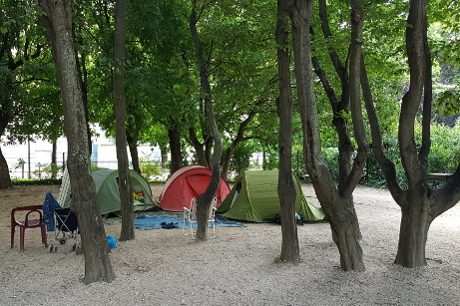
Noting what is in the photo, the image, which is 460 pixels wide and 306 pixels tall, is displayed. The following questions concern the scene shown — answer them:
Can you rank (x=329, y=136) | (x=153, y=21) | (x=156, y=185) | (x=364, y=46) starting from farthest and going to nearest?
(x=156, y=185) → (x=329, y=136) → (x=153, y=21) → (x=364, y=46)

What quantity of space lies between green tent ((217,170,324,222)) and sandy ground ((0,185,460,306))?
5.61 ft

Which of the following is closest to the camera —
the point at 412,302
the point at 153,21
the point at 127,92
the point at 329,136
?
the point at 412,302

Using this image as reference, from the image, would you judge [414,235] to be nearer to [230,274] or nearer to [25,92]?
[230,274]

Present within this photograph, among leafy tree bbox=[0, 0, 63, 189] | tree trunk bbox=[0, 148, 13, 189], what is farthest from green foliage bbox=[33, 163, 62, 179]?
tree trunk bbox=[0, 148, 13, 189]

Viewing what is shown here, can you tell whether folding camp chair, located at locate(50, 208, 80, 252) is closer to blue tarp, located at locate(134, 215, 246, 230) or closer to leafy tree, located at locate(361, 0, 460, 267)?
blue tarp, located at locate(134, 215, 246, 230)

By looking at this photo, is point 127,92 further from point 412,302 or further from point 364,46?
point 412,302

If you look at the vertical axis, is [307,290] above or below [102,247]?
below

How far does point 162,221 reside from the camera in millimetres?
10875

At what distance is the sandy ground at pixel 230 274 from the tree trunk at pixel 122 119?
1.54 ft

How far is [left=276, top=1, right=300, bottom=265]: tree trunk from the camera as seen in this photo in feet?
21.7

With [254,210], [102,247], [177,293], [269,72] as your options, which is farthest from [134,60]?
[177,293]

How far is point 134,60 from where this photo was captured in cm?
1197

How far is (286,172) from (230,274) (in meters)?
1.62

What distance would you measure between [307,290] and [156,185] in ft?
51.5
